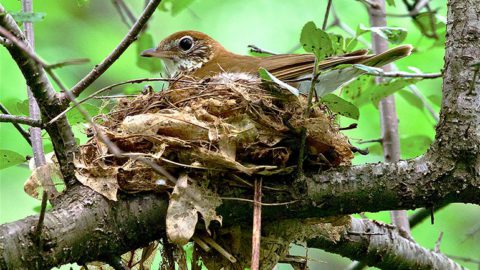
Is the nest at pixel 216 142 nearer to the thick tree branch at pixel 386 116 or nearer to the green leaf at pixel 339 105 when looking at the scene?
the green leaf at pixel 339 105

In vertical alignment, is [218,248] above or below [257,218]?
below

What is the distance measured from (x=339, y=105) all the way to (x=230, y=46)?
4420 mm

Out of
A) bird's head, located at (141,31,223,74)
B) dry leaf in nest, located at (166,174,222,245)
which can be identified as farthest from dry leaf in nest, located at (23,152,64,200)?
bird's head, located at (141,31,223,74)

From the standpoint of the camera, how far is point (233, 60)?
5.01 meters

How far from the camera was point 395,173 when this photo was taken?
131 inches

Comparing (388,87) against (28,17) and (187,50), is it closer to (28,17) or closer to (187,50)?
(187,50)

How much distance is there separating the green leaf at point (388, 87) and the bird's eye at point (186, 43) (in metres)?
1.50

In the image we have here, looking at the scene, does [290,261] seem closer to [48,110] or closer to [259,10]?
[48,110]

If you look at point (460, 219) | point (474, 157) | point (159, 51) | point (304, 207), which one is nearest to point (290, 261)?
point (304, 207)

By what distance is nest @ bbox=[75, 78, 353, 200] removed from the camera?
3258 millimetres

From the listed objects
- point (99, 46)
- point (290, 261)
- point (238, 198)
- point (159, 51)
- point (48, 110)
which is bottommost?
point (290, 261)

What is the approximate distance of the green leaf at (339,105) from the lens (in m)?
3.46

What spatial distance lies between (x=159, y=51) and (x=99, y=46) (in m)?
2.35

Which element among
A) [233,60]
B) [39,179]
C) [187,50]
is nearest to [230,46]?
[187,50]
